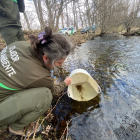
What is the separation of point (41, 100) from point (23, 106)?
0.16m

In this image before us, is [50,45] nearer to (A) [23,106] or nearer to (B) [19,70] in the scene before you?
(B) [19,70]

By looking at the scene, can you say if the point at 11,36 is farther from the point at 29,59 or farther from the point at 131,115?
the point at 131,115

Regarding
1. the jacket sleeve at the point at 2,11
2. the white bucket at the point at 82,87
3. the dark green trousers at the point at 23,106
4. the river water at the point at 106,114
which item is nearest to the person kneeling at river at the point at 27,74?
the dark green trousers at the point at 23,106

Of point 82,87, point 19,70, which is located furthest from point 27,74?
point 82,87

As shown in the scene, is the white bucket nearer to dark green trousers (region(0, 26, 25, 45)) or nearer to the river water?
the river water

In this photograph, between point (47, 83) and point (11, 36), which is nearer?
point (47, 83)

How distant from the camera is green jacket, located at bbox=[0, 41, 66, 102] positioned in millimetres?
866

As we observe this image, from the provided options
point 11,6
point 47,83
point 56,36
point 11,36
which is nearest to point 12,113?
point 47,83

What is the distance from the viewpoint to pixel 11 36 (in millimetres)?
1998

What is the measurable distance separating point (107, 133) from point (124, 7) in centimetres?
1301

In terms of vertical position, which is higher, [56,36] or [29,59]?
[56,36]

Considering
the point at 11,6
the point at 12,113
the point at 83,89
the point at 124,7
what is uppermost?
the point at 124,7

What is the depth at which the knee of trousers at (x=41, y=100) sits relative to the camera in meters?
0.96

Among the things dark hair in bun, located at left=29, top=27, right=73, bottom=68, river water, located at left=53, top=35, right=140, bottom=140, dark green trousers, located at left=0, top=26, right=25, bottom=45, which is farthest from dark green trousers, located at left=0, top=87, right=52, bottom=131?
dark green trousers, located at left=0, top=26, right=25, bottom=45
